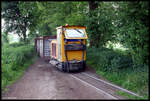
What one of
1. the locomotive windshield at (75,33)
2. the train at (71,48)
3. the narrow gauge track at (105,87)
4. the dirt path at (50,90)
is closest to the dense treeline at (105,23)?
the narrow gauge track at (105,87)

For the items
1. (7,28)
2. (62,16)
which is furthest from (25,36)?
(62,16)

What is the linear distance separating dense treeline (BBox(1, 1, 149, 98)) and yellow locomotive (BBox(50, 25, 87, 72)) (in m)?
1.60

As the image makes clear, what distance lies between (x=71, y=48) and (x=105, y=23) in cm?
333

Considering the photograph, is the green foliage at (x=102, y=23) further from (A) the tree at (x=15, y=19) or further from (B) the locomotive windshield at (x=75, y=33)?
(A) the tree at (x=15, y=19)

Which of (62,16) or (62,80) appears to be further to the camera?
(62,16)

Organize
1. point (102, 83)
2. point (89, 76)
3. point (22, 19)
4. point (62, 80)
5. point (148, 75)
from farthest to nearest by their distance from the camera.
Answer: point (22, 19), point (89, 76), point (62, 80), point (102, 83), point (148, 75)

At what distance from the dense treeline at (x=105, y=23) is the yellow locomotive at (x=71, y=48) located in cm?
160

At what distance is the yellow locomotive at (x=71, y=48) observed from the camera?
1300 centimetres

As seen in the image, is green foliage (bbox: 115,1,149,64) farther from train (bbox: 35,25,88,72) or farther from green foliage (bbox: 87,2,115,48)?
train (bbox: 35,25,88,72)

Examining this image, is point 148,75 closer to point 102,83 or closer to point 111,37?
point 102,83

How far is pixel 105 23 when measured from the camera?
13844 mm

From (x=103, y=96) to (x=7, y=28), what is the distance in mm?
22978

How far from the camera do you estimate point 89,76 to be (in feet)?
38.7

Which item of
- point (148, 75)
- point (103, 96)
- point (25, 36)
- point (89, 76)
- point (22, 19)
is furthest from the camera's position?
point (25, 36)
